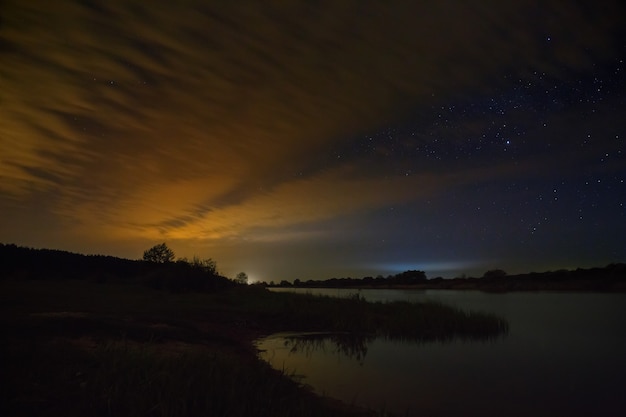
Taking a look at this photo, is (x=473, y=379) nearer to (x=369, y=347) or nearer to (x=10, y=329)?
(x=369, y=347)

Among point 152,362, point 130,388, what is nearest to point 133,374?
point 130,388

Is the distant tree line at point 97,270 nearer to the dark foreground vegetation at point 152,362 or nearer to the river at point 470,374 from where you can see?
the dark foreground vegetation at point 152,362

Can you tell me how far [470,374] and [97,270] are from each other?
44.9 meters

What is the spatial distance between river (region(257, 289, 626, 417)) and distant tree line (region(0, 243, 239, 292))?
21.4 meters

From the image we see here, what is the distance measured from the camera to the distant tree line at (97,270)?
41000mm

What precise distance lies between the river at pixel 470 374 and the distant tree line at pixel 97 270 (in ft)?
70.3

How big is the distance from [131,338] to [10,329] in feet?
11.2

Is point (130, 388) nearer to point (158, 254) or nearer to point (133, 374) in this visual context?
point (133, 374)

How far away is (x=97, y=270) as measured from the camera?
50.5m

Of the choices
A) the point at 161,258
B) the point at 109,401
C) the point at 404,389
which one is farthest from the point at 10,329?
the point at 161,258

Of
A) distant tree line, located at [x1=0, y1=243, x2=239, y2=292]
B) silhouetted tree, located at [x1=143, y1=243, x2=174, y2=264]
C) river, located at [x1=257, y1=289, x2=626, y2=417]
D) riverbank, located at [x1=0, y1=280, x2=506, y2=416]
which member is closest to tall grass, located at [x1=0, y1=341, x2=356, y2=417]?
riverbank, located at [x1=0, y1=280, x2=506, y2=416]

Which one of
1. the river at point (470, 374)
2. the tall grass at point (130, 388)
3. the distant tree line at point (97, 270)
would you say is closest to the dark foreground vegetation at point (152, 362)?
the tall grass at point (130, 388)

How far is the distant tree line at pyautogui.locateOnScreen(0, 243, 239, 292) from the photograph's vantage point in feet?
135

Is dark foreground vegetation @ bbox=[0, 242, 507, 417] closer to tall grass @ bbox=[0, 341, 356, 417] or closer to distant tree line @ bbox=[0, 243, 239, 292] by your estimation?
tall grass @ bbox=[0, 341, 356, 417]
